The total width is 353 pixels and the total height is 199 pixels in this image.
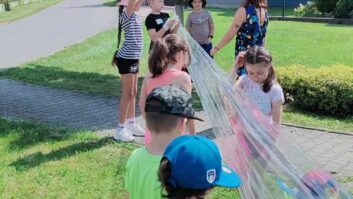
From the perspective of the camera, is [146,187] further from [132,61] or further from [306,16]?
[306,16]

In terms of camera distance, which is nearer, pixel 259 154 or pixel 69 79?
pixel 259 154

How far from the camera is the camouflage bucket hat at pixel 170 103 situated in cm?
215

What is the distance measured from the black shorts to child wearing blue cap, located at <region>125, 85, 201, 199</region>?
3.41m

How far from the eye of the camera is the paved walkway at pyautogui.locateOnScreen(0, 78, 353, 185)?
549cm

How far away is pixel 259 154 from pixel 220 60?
29.8 ft

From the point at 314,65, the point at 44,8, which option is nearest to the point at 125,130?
the point at 314,65

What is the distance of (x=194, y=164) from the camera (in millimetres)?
1835

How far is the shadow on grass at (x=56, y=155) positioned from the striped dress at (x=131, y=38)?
105 centimetres

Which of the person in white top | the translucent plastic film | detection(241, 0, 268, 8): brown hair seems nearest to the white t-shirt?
the person in white top

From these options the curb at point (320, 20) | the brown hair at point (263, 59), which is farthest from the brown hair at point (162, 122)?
the curb at point (320, 20)

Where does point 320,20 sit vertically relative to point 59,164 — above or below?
below

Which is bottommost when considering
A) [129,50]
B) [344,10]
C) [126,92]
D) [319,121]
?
[344,10]

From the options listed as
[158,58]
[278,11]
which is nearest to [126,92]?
[158,58]

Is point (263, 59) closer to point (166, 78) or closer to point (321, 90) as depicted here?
point (166, 78)
